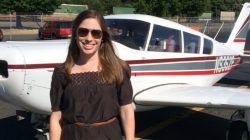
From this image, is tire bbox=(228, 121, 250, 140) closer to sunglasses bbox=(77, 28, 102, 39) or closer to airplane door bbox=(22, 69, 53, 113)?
airplane door bbox=(22, 69, 53, 113)

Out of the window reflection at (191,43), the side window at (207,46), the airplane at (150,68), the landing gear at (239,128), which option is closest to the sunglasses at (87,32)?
the airplane at (150,68)

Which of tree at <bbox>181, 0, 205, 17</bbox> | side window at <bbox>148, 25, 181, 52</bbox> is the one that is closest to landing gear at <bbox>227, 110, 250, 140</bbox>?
side window at <bbox>148, 25, 181, 52</bbox>

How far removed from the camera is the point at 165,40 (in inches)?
247

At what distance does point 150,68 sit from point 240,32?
411 cm

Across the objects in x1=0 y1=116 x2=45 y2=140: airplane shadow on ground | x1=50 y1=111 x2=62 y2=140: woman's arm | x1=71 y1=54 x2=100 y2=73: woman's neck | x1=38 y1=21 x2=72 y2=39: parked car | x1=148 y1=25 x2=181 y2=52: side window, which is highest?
x1=71 y1=54 x2=100 y2=73: woman's neck

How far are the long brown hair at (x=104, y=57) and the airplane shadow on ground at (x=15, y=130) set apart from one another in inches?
136

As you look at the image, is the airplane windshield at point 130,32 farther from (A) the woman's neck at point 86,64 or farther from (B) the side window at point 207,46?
(A) the woman's neck at point 86,64

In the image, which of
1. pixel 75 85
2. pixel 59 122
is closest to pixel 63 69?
pixel 75 85

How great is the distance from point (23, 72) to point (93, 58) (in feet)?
7.20

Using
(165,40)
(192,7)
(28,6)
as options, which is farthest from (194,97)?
(192,7)

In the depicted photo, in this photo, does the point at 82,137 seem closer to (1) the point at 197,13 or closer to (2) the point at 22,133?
(2) the point at 22,133

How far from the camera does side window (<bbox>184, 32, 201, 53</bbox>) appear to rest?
21.9ft

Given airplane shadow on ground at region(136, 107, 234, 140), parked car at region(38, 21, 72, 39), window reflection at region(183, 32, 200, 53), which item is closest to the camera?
airplane shadow on ground at region(136, 107, 234, 140)

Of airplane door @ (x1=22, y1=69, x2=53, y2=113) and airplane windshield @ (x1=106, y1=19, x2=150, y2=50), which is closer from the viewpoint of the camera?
airplane door @ (x1=22, y1=69, x2=53, y2=113)
